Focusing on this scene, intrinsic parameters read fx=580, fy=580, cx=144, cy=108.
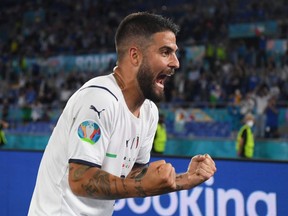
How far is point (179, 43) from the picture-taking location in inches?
781

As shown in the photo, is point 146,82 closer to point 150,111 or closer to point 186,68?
point 150,111

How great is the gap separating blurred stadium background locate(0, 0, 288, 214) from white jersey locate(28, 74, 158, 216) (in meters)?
7.42

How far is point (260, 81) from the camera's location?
1489 cm

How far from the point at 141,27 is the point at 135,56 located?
0.14 m

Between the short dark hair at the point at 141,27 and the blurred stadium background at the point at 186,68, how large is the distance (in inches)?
299

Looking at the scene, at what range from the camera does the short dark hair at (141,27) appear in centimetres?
265

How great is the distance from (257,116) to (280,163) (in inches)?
294

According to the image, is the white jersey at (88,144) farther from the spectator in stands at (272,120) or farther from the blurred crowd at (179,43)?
the blurred crowd at (179,43)

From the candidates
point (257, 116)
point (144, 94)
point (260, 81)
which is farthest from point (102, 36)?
point (144, 94)

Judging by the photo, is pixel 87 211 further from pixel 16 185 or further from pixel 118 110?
pixel 16 185

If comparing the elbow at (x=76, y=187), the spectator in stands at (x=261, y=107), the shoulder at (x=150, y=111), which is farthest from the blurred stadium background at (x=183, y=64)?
the elbow at (x=76, y=187)

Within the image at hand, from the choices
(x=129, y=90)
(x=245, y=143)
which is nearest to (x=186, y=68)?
(x=245, y=143)

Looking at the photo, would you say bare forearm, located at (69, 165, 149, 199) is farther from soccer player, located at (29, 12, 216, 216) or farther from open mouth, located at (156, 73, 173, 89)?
open mouth, located at (156, 73, 173, 89)

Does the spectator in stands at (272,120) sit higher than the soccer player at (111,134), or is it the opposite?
the spectator in stands at (272,120)
